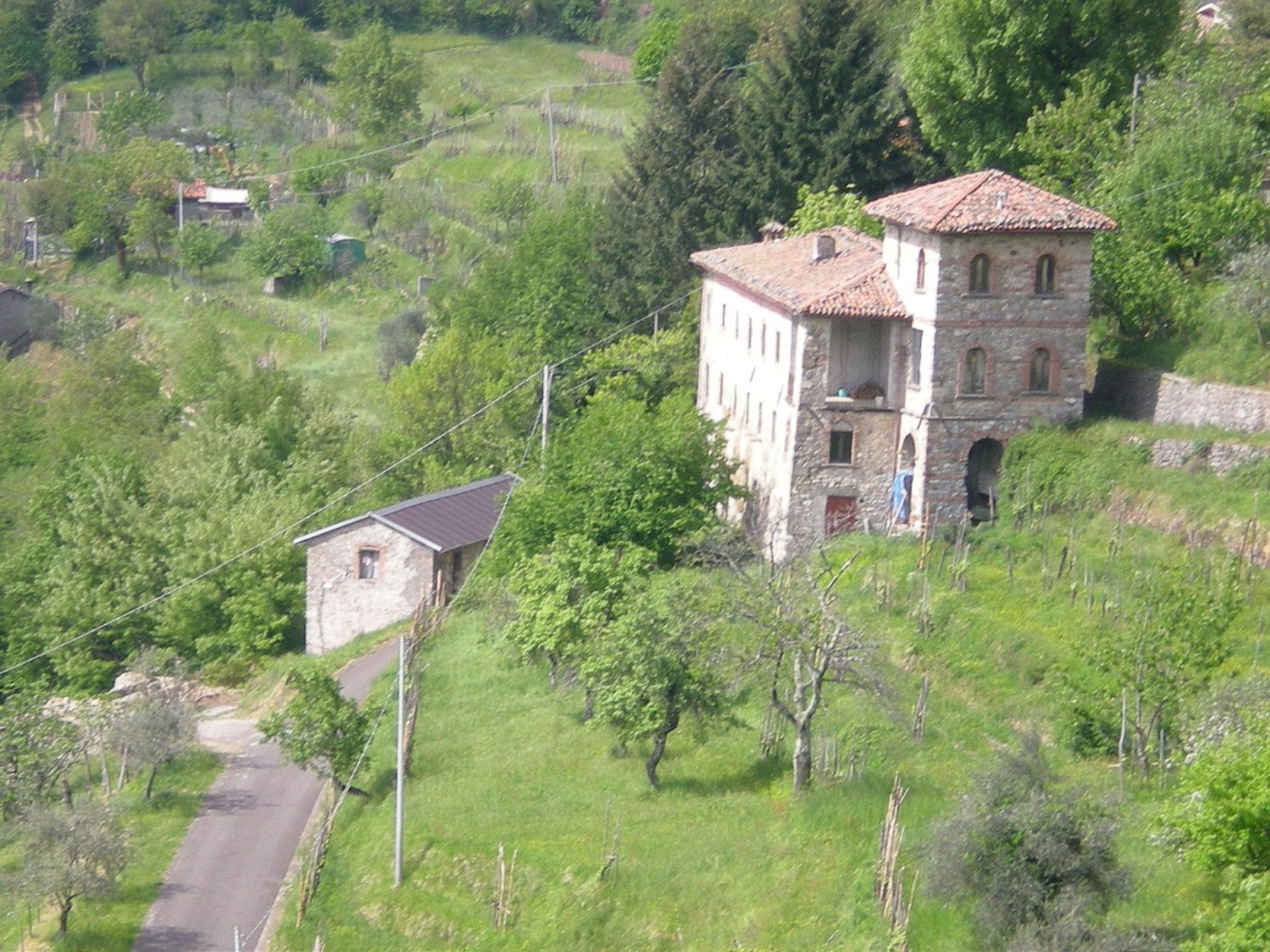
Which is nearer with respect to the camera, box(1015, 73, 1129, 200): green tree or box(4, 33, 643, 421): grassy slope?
box(1015, 73, 1129, 200): green tree

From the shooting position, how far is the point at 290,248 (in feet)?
276

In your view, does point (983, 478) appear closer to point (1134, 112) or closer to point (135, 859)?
point (1134, 112)

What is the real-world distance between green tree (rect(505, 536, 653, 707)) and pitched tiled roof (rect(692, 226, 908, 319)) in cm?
680

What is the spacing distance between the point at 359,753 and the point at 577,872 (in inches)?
284

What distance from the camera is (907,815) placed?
31.7 metres

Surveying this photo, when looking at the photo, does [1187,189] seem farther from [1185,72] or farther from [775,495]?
[775,495]

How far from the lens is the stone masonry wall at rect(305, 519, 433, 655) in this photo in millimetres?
50875

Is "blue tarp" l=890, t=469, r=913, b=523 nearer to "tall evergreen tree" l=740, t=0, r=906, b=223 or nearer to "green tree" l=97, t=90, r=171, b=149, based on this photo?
"tall evergreen tree" l=740, t=0, r=906, b=223

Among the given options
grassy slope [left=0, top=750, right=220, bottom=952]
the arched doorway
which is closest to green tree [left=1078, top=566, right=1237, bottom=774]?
the arched doorway

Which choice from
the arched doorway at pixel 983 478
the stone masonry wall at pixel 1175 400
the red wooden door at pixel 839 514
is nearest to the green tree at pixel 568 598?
the red wooden door at pixel 839 514

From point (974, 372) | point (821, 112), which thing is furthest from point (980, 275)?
point (821, 112)

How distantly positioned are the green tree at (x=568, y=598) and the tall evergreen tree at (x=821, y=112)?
55.9 feet

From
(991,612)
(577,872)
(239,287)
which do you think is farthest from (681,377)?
(239,287)

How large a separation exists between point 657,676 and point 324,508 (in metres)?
22.9
